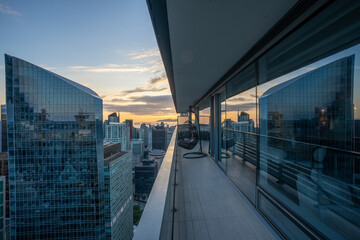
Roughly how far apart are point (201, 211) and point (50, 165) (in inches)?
427

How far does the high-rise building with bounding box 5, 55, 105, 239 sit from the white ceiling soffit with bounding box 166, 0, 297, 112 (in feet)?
30.0

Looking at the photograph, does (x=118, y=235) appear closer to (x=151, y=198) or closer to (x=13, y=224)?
(x=13, y=224)

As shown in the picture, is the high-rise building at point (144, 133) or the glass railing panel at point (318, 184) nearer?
the glass railing panel at point (318, 184)

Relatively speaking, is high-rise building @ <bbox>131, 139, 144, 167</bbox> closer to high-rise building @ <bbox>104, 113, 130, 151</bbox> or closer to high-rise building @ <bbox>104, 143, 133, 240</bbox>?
high-rise building @ <bbox>104, 113, 130, 151</bbox>

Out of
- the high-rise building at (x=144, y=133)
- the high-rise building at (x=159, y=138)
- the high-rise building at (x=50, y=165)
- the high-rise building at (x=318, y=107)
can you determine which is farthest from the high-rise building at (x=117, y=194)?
the high-rise building at (x=144, y=133)

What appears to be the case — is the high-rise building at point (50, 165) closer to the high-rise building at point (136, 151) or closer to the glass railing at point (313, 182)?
the glass railing at point (313, 182)

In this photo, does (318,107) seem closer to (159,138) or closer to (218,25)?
(218,25)

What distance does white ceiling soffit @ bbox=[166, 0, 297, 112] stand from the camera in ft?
3.47

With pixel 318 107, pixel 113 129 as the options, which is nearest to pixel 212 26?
pixel 318 107

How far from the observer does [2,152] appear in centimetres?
1072

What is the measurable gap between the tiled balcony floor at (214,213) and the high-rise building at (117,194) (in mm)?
8615

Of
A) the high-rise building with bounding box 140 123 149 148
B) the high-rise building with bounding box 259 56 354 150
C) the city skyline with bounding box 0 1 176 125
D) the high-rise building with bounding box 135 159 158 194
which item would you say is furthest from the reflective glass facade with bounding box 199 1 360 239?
the high-rise building with bounding box 140 123 149 148

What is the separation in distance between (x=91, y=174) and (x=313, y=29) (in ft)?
36.4

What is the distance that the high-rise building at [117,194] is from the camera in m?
9.51
